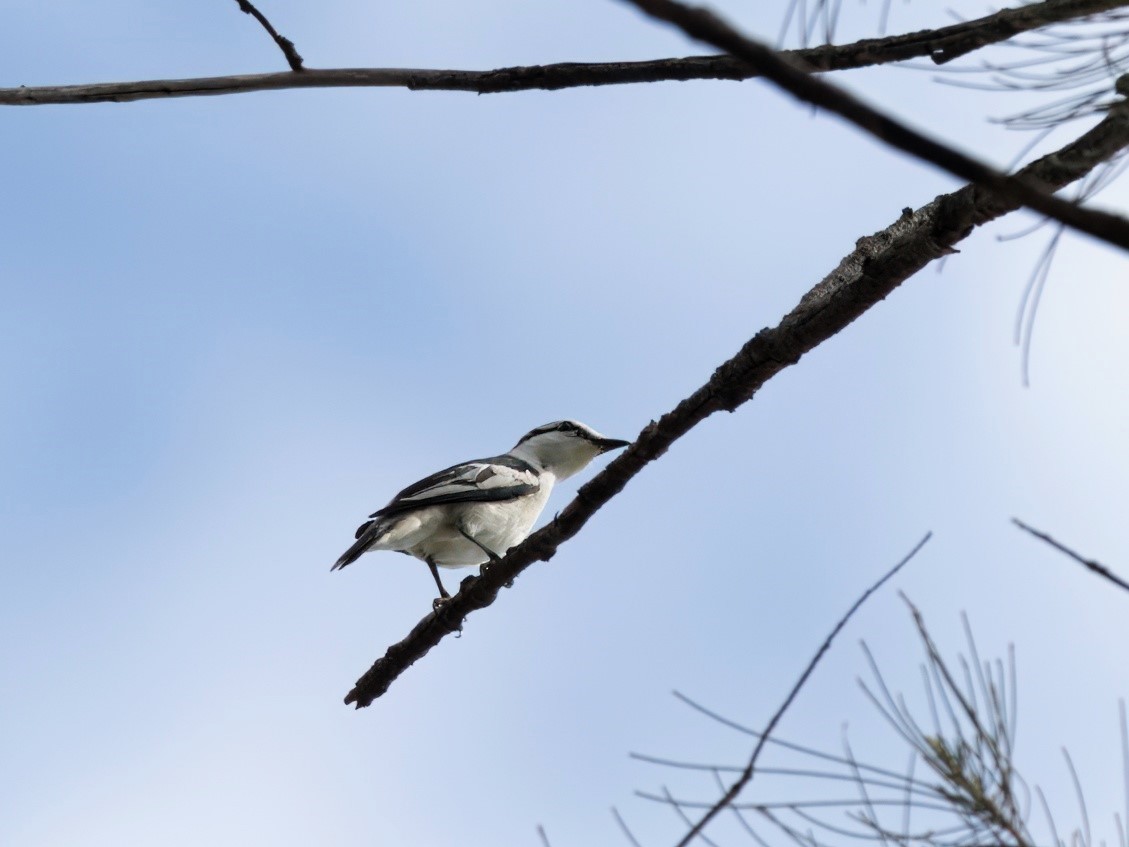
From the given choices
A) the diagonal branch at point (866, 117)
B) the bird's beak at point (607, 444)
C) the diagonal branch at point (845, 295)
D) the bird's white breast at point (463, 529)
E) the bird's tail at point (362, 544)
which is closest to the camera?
the diagonal branch at point (866, 117)

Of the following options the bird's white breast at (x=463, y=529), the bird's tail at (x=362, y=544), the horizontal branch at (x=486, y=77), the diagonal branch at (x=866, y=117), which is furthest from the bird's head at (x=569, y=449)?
the diagonal branch at (x=866, y=117)

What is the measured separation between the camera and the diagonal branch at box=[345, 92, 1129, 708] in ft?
11.1

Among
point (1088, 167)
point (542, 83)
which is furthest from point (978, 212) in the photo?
point (542, 83)

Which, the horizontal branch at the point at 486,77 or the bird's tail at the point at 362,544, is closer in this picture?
the horizontal branch at the point at 486,77

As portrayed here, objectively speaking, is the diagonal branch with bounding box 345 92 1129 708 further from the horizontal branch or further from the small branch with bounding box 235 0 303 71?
the small branch with bounding box 235 0 303 71

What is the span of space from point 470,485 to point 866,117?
7.33 m

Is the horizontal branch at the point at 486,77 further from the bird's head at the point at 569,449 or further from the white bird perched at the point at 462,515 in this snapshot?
the bird's head at the point at 569,449

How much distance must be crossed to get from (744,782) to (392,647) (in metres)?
2.88

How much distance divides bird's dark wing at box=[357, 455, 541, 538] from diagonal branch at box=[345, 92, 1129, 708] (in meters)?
3.77

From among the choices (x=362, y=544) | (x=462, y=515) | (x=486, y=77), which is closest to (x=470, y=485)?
(x=462, y=515)

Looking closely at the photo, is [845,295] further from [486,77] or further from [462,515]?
[462,515]

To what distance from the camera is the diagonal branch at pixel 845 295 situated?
3387 millimetres

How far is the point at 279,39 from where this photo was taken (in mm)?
3779

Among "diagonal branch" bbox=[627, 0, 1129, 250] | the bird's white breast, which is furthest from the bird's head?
"diagonal branch" bbox=[627, 0, 1129, 250]
